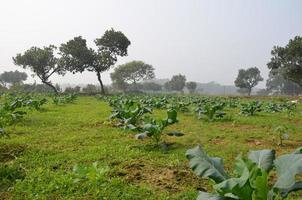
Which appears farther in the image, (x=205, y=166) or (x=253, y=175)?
(x=205, y=166)

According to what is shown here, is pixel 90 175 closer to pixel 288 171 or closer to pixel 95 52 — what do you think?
pixel 288 171

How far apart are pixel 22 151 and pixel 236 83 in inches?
3218

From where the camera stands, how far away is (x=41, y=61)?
165 feet

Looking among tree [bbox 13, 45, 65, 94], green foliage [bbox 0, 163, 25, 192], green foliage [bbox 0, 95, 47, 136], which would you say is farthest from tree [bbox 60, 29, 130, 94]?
green foliage [bbox 0, 163, 25, 192]

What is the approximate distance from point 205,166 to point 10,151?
17.2ft

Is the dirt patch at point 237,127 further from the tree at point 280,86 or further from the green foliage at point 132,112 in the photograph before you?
the tree at point 280,86

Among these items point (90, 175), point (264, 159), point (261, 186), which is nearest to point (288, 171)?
→ point (261, 186)

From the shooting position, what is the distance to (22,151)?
26.3 feet

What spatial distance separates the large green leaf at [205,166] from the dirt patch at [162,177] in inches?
62.5

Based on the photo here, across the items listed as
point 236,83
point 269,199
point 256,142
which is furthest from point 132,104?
point 236,83

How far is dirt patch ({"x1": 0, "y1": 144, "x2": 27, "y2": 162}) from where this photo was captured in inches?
295

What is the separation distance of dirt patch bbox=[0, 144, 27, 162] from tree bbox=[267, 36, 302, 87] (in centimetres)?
3724

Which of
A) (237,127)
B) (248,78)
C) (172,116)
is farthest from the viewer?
(248,78)

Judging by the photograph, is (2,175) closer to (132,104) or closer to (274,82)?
(132,104)
